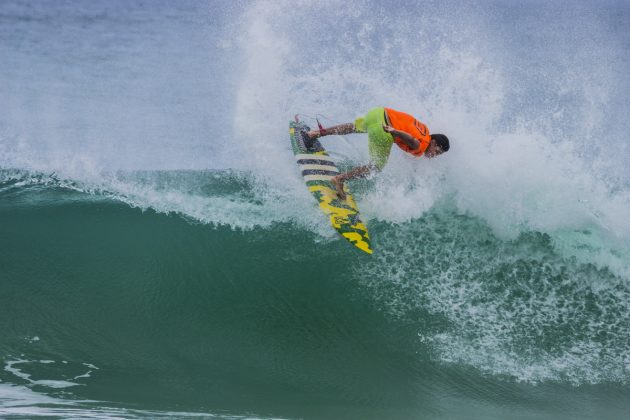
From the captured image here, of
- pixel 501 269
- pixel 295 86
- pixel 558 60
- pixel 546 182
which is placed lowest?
pixel 501 269

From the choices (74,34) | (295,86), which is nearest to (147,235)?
(295,86)

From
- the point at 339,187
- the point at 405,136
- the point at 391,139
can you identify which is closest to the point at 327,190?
the point at 339,187

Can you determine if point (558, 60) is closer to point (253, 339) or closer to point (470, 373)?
point (470, 373)

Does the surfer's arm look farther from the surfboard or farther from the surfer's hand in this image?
the surfboard

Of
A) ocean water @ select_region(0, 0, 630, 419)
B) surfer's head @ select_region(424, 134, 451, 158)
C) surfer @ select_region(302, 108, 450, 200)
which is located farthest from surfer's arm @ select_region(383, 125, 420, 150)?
ocean water @ select_region(0, 0, 630, 419)

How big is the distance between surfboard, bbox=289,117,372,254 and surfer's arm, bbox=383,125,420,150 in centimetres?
98

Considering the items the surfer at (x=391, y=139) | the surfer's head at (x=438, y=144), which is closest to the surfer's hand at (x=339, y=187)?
the surfer at (x=391, y=139)

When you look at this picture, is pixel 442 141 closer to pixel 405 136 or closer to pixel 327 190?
pixel 405 136

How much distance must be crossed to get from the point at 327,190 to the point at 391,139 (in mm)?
1009

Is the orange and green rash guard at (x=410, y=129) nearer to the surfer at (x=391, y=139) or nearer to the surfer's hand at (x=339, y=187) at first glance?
the surfer at (x=391, y=139)

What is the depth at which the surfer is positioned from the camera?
22.1 feet

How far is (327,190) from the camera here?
23.6 feet

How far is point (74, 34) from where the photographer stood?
38.0ft

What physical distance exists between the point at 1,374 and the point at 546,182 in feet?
20.5
